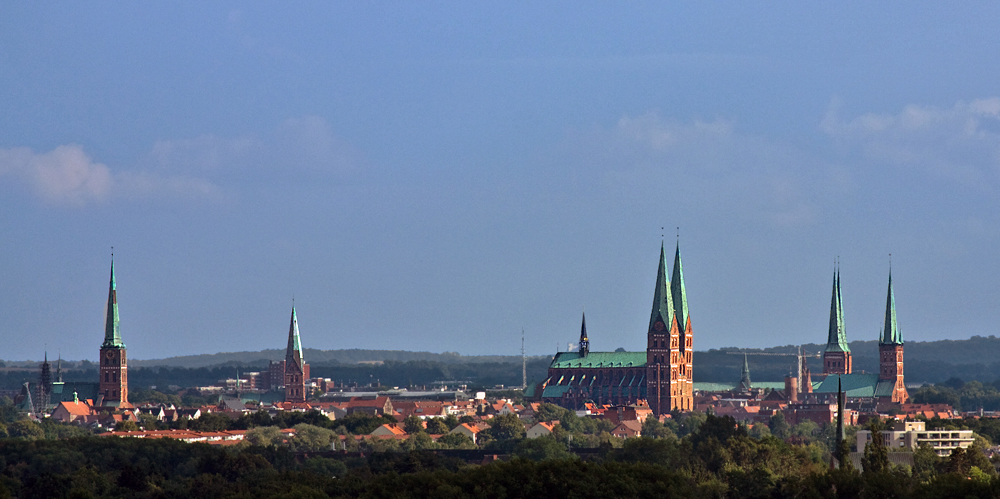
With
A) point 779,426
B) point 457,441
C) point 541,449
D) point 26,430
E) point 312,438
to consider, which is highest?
point 541,449

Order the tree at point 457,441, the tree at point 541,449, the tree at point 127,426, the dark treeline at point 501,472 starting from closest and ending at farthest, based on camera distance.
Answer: the dark treeline at point 501,472 < the tree at point 541,449 < the tree at point 457,441 < the tree at point 127,426

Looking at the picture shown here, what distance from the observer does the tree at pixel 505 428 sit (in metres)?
148

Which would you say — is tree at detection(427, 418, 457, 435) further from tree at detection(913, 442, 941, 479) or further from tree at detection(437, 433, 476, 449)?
tree at detection(913, 442, 941, 479)

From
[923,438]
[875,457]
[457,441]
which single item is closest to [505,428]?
[457,441]

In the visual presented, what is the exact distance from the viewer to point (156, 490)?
83625 millimetres

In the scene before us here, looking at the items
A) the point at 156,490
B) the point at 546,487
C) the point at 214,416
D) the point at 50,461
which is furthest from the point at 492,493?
the point at 214,416

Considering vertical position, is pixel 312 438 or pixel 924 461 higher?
pixel 924 461

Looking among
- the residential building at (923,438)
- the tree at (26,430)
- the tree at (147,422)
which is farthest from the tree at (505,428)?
the residential building at (923,438)

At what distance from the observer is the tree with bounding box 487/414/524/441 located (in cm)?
14750

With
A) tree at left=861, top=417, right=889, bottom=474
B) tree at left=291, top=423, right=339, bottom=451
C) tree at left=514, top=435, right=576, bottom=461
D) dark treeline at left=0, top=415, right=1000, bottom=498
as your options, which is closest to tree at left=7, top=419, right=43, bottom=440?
tree at left=291, top=423, right=339, bottom=451

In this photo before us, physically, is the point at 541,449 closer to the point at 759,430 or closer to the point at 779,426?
the point at 759,430

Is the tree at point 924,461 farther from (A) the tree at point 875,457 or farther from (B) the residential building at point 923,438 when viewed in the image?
(B) the residential building at point 923,438

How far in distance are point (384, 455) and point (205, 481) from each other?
23266 millimetres

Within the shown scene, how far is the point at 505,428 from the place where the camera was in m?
150
